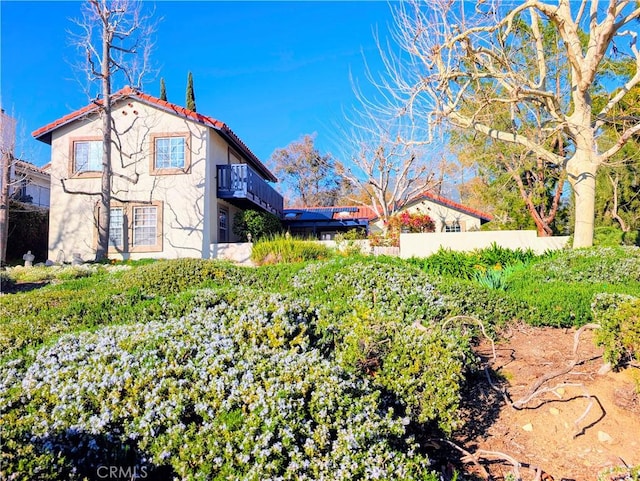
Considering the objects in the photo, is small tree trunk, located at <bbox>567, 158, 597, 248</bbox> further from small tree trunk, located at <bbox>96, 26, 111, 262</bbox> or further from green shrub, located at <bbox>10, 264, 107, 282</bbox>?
small tree trunk, located at <bbox>96, 26, 111, 262</bbox>

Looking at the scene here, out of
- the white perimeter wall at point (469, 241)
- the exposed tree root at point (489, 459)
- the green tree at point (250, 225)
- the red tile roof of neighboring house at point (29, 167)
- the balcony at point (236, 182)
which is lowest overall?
the exposed tree root at point (489, 459)

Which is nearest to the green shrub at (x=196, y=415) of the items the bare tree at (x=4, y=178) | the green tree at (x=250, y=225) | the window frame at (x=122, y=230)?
the window frame at (x=122, y=230)

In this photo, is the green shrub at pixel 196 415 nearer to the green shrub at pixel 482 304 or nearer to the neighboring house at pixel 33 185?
the green shrub at pixel 482 304

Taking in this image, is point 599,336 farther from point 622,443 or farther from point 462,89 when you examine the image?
point 462,89

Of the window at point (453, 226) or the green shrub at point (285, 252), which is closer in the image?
the green shrub at point (285, 252)

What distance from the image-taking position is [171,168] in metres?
17.5

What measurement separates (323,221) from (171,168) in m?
12.4

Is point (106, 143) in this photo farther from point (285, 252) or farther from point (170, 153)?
point (285, 252)

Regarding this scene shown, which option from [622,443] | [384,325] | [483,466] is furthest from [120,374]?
[622,443]

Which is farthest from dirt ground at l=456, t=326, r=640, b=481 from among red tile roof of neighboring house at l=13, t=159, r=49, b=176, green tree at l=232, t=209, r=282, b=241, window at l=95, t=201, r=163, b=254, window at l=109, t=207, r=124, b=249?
red tile roof of neighboring house at l=13, t=159, r=49, b=176

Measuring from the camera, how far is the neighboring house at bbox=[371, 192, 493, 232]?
29625mm

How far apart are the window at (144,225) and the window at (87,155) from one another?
95.2 inches

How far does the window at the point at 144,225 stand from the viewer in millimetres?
17422

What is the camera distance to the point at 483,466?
9.67 ft
